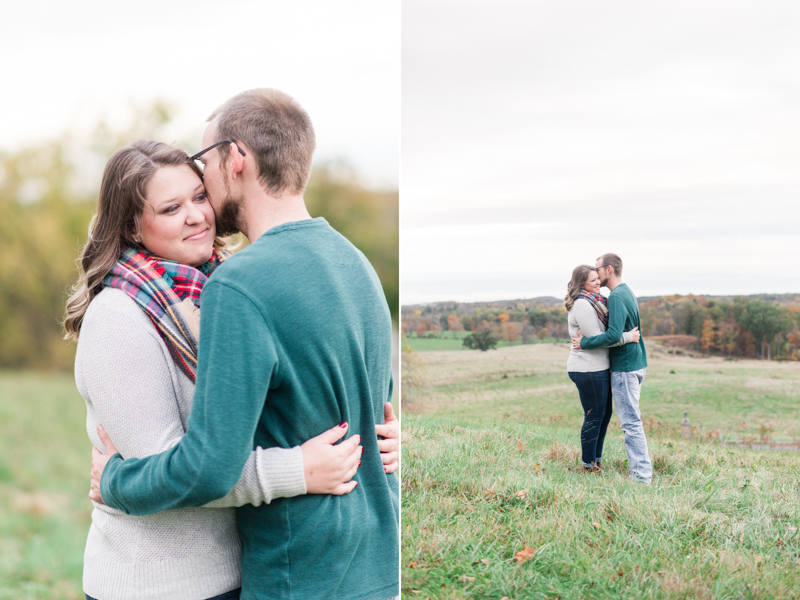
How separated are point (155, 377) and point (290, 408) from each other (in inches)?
9.2

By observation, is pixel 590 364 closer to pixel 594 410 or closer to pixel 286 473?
A: pixel 594 410

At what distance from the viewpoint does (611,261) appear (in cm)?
284

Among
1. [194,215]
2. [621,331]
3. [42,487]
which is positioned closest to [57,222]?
[42,487]

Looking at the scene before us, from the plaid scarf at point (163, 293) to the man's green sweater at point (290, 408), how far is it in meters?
0.16

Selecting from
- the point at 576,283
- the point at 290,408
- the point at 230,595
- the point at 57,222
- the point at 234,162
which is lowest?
the point at 230,595

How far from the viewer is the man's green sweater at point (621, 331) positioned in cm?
279

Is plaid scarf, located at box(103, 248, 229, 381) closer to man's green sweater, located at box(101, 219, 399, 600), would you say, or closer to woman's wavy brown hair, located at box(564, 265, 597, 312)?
man's green sweater, located at box(101, 219, 399, 600)

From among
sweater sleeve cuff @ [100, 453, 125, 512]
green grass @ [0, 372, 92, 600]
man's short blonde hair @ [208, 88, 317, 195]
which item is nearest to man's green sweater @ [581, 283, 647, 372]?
man's short blonde hair @ [208, 88, 317, 195]

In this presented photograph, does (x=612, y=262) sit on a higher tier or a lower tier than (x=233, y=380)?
higher

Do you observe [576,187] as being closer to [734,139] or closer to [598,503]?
[734,139]

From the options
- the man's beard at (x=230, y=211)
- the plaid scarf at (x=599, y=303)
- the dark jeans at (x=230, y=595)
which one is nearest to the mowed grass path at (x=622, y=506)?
the plaid scarf at (x=599, y=303)

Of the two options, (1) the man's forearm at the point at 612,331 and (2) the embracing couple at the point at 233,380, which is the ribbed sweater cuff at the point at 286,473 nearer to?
(2) the embracing couple at the point at 233,380

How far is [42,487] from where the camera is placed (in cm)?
469

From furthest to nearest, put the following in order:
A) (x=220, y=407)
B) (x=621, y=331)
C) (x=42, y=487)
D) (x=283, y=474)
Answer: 1. (x=42, y=487)
2. (x=621, y=331)
3. (x=283, y=474)
4. (x=220, y=407)
